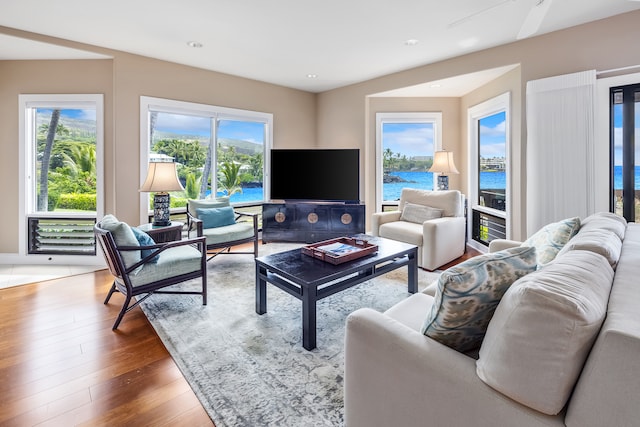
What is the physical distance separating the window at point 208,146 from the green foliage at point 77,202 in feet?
2.19

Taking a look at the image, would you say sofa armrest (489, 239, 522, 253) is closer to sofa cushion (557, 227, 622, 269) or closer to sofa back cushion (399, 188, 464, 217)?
sofa cushion (557, 227, 622, 269)

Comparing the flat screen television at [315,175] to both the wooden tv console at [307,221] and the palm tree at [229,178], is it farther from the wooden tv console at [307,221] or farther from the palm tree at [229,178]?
the palm tree at [229,178]

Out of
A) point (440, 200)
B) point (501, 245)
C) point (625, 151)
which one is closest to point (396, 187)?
point (440, 200)

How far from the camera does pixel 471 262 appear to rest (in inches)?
47.4

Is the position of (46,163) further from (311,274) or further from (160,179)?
(311,274)

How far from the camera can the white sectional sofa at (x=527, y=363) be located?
0.81m

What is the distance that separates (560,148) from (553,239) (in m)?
1.95

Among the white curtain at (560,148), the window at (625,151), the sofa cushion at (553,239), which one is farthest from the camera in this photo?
the white curtain at (560,148)

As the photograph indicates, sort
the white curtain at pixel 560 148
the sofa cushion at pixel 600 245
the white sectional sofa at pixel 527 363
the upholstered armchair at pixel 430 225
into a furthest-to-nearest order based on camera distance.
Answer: the upholstered armchair at pixel 430 225, the white curtain at pixel 560 148, the sofa cushion at pixel 600 245, the white sectional sofa at pixel 527 363

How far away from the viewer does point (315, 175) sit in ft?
17.0

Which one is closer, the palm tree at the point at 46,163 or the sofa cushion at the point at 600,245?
the sofa cushion at the point at 600,245

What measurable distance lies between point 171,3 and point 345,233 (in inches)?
139

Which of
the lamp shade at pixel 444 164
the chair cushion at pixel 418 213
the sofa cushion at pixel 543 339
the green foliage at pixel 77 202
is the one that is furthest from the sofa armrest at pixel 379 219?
the green foliage at pixel 77 202

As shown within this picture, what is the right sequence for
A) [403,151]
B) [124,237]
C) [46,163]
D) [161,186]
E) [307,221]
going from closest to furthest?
[124,237] < [161,186] < [46,163] < [307,221] < [403,151]
